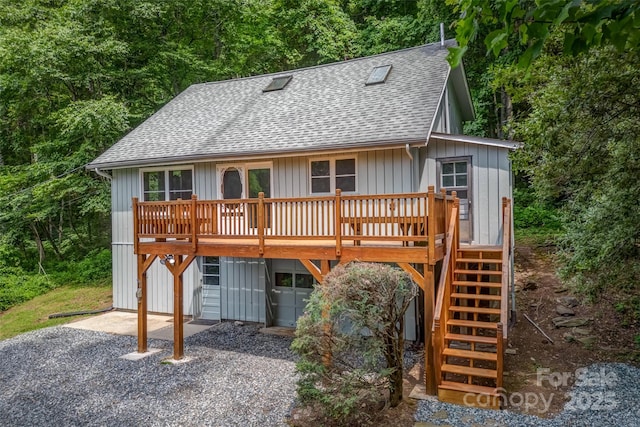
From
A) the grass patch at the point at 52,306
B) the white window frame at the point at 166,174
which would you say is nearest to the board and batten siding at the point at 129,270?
the white window frame at the point at 166,174

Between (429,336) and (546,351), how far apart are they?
9.32ft

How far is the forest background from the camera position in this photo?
5.76 metres

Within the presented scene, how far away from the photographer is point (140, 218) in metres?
8.76

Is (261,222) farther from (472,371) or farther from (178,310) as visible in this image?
(472,371)

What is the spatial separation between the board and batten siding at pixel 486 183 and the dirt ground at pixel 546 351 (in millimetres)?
2029

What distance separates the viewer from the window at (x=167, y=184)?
36.8 ft

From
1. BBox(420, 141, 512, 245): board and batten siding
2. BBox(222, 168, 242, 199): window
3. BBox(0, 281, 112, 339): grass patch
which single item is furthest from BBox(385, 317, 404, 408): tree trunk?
BBox(0, 281, 112, 339): grass patch

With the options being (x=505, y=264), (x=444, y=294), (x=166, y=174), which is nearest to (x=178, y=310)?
(x=166, y=174)

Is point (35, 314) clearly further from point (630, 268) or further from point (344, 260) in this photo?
point (630, 268)

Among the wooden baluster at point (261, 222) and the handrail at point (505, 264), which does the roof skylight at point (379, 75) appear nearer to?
the handrail at point (505, 264)

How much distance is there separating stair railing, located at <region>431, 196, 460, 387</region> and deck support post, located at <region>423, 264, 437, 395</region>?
0.24 ft

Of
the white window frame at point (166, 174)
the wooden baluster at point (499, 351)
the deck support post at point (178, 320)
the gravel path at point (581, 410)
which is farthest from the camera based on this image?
the white window frame at point (166, 174)

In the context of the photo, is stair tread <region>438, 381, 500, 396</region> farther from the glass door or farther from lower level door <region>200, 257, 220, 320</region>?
lower level door <region>200, 257, 220, 320</region>

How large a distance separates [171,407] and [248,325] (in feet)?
14.6
